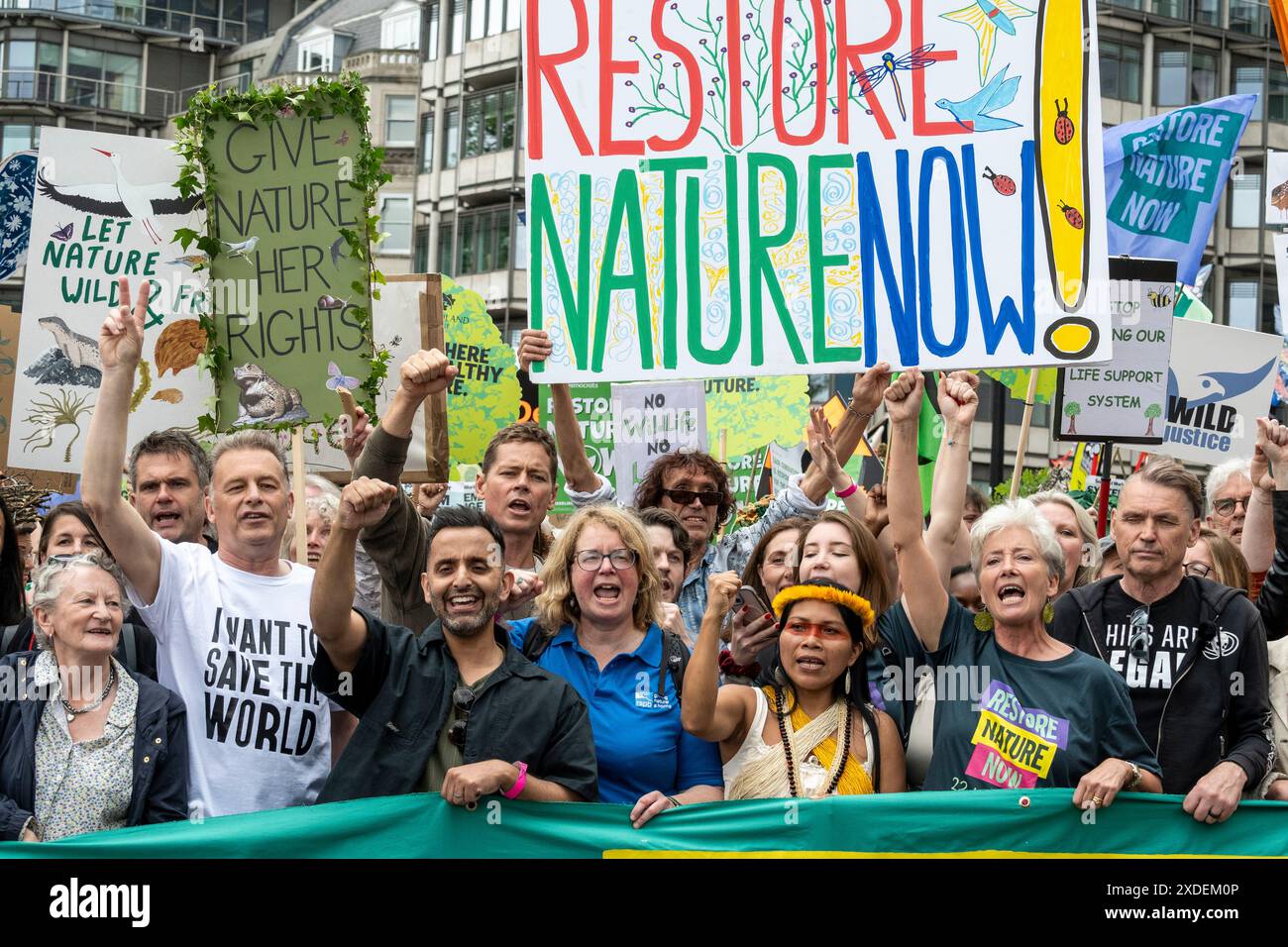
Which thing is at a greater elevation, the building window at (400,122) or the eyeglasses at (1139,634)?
the building window at (400,122)

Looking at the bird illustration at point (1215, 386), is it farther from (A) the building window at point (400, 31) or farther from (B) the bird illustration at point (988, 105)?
(A) the building window at point (400, 31)

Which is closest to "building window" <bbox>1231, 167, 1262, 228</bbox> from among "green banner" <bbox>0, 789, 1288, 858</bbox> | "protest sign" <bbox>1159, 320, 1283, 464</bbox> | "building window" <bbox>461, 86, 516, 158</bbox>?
"building window" <bbox>461, 86, 516, 158</bbox>

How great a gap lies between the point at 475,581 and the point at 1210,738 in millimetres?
2280

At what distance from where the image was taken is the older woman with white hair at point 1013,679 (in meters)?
5.12

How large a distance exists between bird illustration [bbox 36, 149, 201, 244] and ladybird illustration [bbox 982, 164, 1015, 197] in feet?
10.7

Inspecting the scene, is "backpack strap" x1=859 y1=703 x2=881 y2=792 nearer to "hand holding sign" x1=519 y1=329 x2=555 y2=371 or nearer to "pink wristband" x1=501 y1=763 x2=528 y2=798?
"pink wristband" x1=501 y1=763 x2=528 y2=798

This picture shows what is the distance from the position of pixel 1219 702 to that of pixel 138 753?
317cm

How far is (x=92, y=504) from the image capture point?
5062 millimetres

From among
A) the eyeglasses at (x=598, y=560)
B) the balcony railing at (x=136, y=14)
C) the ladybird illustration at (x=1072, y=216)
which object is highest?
the balcony railing at (x=136, y=14)

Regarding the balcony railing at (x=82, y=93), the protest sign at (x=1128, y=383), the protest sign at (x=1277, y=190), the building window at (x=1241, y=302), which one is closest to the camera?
the protest sign at (x=1128, y=383)

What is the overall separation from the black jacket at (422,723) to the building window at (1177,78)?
42.7 metres

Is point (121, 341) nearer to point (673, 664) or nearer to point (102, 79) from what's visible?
point (673, 664)

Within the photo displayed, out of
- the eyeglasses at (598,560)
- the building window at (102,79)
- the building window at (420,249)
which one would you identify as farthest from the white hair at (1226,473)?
the building window at (102,79)

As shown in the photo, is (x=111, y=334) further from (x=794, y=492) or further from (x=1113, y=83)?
(x=1113, y=83)
